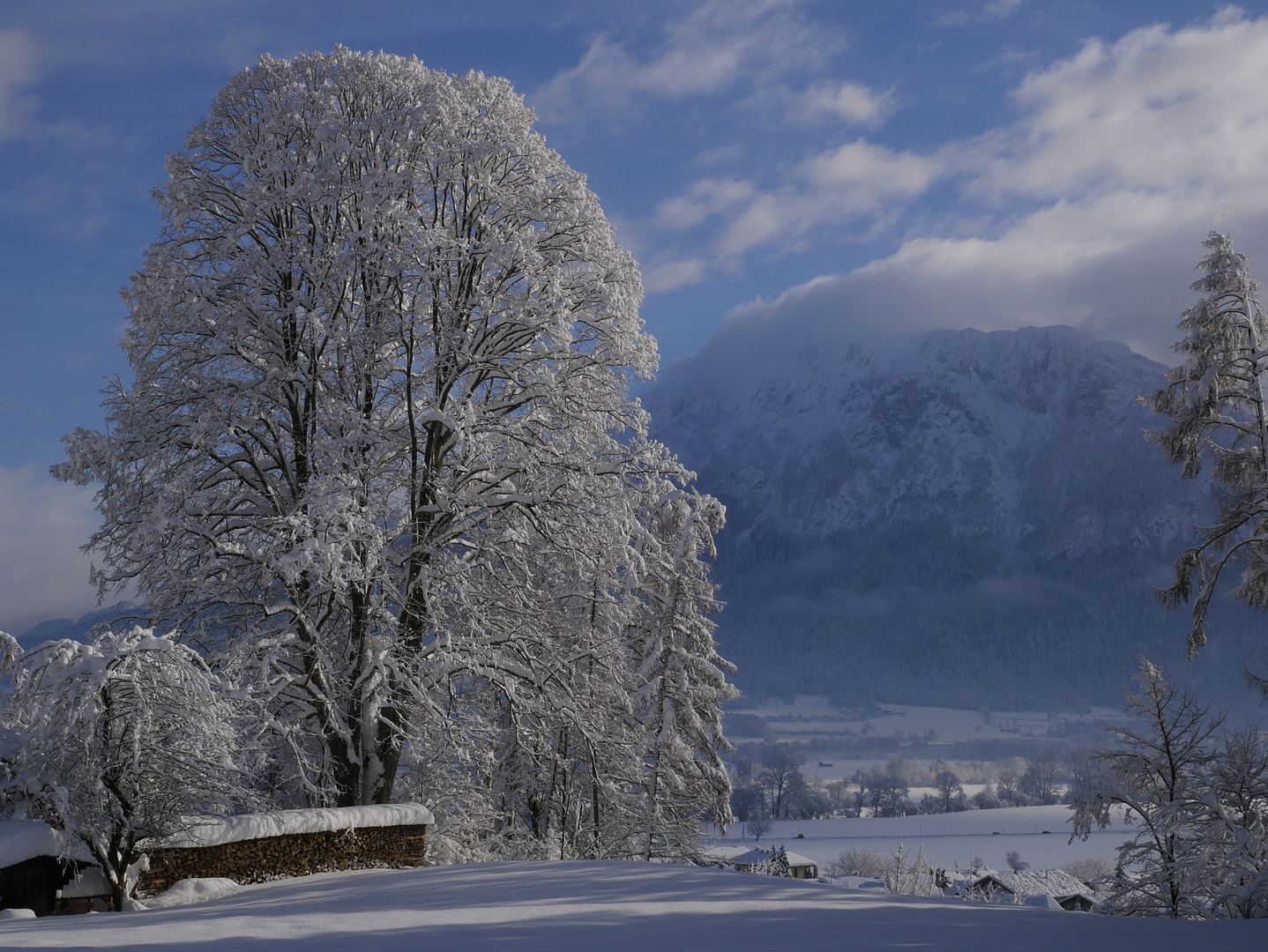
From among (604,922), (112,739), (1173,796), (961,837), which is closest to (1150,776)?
(1173,796)

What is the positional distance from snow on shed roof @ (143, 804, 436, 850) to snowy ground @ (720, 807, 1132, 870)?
8086cm

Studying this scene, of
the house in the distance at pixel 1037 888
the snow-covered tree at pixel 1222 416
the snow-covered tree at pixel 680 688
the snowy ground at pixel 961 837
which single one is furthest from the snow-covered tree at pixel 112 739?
the snowy ground at pixel 961 837

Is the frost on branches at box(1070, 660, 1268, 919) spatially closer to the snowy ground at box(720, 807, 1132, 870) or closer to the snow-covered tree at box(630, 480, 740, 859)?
the snow-covered tree at box(630, 480, 740, 859)

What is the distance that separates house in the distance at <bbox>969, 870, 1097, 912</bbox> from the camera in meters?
57.6

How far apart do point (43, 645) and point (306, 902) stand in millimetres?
3915

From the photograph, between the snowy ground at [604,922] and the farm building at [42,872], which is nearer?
the snowy ground at [604,922]

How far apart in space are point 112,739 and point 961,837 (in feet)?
381

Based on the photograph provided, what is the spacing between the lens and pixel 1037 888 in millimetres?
61562

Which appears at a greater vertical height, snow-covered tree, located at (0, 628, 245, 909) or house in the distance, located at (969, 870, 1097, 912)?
snow-covered tree, located at (0, 628, 245, 909)

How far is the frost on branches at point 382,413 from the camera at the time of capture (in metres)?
13.1

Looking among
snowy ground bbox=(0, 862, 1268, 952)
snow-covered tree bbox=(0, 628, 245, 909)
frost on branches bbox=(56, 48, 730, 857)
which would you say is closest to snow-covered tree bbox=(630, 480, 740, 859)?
frost on branches bbox=(56, 48, 730, 857)

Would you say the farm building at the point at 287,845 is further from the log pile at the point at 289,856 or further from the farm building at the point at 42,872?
the farm building at the point at 42,872

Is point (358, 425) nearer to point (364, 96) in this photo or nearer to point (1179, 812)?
point (364, 96)

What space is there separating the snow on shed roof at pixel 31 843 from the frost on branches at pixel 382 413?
3031mm
